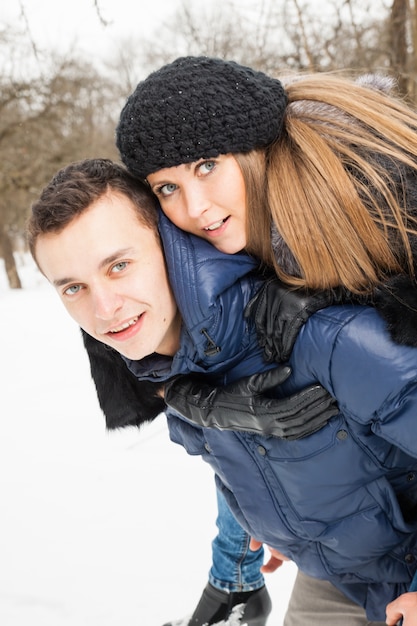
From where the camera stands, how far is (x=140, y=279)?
1.78 m

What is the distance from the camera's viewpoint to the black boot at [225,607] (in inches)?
106

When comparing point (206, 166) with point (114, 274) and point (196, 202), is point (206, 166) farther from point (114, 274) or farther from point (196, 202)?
point (114, 274)

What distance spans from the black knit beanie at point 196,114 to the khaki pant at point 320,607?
57.7 inches

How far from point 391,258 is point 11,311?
10826 millimetres

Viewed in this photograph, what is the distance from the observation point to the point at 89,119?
17.1 m

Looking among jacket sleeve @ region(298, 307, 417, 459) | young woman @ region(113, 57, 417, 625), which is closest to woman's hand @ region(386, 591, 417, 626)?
young woman @ region(113, 57, 417, 625)

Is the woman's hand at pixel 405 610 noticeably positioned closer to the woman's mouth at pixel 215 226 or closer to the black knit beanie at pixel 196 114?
the woman's mouth at pixel 215 226

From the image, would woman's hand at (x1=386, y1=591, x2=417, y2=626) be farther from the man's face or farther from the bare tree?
the bare tree

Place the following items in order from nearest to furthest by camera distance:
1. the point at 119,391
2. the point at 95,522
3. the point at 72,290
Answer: the point at 72,290 → the point at 119,391 → the point at 95,522

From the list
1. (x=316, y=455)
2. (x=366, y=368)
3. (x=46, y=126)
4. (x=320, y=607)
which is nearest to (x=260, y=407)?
(x=316, y=455)

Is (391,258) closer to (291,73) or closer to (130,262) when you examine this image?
(130,262)

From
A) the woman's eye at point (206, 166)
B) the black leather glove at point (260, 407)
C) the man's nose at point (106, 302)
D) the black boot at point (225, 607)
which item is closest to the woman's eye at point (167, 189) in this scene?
the woman's eye at point (206, 166)

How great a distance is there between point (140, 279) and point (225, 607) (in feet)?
5.63

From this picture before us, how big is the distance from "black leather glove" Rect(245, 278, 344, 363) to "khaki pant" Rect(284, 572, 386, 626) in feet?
2.91
